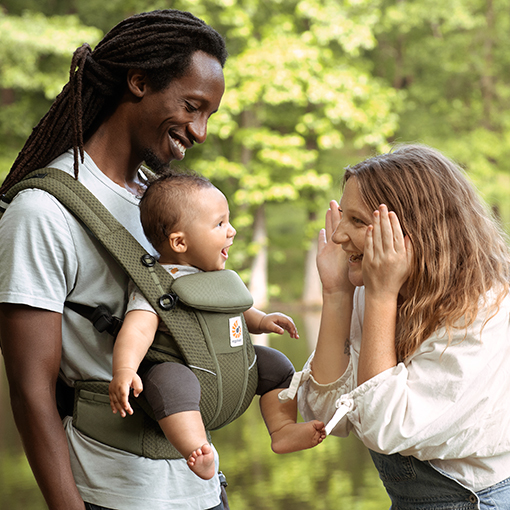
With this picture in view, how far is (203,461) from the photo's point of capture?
1.12 m

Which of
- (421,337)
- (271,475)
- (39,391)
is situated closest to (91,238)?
(39,391)

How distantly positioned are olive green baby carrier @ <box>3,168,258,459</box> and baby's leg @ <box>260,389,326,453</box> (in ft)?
0.47

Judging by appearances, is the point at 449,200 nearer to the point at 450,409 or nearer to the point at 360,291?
the point at 360,291

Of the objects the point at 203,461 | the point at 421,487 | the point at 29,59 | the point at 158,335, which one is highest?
the point at 29,59

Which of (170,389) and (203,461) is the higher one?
(170,389)

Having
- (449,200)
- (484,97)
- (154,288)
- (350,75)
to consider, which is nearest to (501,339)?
(449,200)

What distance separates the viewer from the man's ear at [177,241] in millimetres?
1314

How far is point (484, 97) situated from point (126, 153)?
39.2 feet

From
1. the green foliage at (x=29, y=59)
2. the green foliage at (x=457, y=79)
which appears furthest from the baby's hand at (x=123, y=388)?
the green foliage at (x=457, y=79)

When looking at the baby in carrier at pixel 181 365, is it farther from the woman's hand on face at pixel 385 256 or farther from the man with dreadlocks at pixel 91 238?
the woman's hand on face at pixel 385 256

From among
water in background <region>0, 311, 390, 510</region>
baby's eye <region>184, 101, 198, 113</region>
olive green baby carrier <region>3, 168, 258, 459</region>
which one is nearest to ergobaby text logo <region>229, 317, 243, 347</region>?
olive green baby carrier <region>3, 168, 258, 459</region>

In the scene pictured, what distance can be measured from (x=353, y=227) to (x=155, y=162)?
1.54 feet

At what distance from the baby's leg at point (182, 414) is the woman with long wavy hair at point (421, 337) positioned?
268 millimetres

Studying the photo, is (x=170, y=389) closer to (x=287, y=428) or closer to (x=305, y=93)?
(x=287, y=428)
